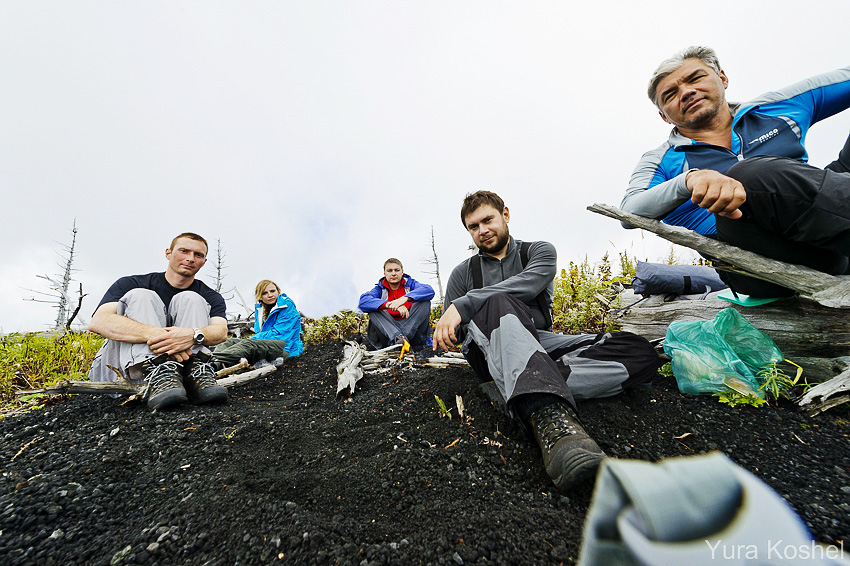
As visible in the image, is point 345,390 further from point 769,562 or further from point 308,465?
point 769,562

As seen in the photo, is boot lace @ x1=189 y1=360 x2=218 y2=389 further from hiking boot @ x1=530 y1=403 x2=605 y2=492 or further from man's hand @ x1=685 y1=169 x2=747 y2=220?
man's hand @ x1=685 y1=169 x2=747 y2=220

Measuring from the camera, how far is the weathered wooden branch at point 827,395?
2.05 m

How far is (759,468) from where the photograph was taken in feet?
5.59

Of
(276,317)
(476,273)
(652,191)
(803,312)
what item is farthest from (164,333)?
(803,312)

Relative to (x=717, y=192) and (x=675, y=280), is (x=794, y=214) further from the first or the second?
(x=675, y=280)

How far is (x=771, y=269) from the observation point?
2.11 meters

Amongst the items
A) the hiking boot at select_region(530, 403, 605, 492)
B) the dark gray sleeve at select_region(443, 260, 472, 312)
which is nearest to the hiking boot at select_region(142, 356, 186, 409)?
the dark gray sleeve at select_region(443, 260, 472, 312)

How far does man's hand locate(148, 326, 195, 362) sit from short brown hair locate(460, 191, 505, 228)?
267 centimetres

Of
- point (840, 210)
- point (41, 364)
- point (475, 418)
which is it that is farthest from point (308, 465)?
point (41, 364)

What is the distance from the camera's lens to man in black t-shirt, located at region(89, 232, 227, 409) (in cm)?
309

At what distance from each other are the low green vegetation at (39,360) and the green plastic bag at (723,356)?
652 cm

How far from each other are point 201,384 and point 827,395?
4.41m

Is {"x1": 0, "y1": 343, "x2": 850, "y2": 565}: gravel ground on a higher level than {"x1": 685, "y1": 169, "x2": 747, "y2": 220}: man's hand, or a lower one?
lower

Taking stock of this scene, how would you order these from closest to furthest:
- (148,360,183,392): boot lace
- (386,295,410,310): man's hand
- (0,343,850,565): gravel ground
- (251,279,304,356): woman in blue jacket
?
(0,343,850,565): gravel ground, (148,360,183,392): boot lace, (386,295,410,310): man's hand, (251,279,304,356): woman in blue jacket
